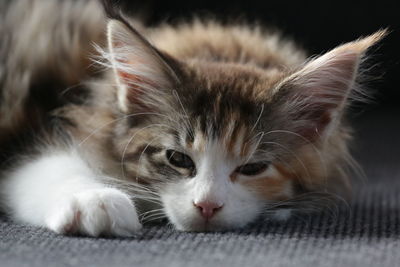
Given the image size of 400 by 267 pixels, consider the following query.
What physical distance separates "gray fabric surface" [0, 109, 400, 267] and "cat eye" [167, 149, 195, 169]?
15 centimetres

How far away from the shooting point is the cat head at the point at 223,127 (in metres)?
1.50

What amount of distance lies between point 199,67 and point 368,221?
547mm

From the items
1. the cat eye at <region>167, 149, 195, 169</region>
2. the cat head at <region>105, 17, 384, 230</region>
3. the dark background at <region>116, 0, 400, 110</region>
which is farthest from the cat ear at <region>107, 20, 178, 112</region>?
the dark background at <region>116, 0, 400, 110</region>

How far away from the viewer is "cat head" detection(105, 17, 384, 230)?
4.92 ft

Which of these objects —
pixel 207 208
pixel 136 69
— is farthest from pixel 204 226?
pixel 136 69

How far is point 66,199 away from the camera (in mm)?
1442

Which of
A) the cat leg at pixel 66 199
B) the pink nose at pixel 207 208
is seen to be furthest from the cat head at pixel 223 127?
the cat leg at pixel 66 199

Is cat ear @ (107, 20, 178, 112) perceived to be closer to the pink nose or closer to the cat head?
the cat head

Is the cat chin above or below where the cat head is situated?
below

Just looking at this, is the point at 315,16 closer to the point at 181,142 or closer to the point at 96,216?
the point at 181,142

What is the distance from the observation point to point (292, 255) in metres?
1.25

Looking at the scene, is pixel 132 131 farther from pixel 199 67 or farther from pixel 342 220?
pixel 342 220

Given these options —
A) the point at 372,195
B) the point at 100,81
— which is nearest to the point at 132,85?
the point at 100,81

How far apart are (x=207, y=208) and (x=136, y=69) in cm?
41
